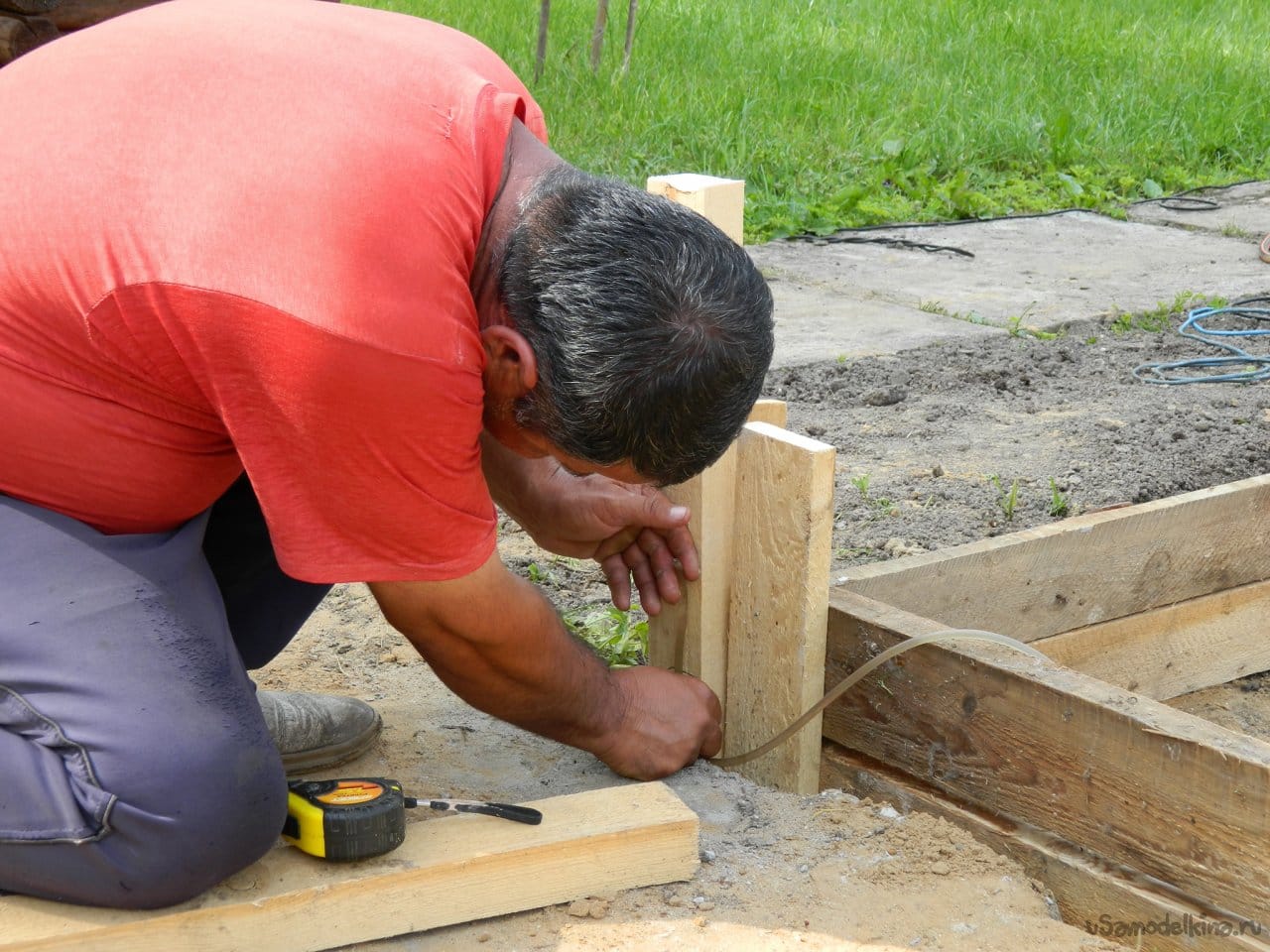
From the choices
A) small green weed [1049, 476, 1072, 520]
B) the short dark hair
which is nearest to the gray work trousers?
the short dark hair

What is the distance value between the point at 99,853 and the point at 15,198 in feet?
2.84

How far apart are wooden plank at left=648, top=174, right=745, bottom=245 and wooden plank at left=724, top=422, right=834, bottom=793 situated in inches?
13.5

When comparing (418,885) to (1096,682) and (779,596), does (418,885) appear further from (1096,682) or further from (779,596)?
(1096,682)

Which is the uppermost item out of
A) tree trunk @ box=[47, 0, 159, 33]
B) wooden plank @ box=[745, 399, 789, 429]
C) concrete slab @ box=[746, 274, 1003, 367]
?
tree trunk @ box=[47, 0, 159, 33]

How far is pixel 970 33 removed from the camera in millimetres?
10109

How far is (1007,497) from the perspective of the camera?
367 centimetres

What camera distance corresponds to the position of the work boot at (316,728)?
2518 mm

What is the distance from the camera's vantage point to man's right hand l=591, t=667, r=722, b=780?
2.44 m

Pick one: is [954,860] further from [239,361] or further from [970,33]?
[970,33]

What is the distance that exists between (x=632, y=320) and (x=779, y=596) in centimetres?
80

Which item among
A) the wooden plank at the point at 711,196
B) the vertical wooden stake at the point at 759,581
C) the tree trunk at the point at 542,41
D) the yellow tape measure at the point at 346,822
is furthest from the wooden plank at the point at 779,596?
the tree trunk at the point at 542,41

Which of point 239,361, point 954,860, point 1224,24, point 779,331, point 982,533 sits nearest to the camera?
Result: point 239,361

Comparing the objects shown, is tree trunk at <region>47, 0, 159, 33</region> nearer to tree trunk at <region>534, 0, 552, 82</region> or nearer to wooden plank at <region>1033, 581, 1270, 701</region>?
tree trunk at <region>534, 0, 552, 82</region>

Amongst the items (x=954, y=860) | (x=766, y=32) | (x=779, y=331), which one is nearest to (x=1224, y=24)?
(x=766, y=32)
